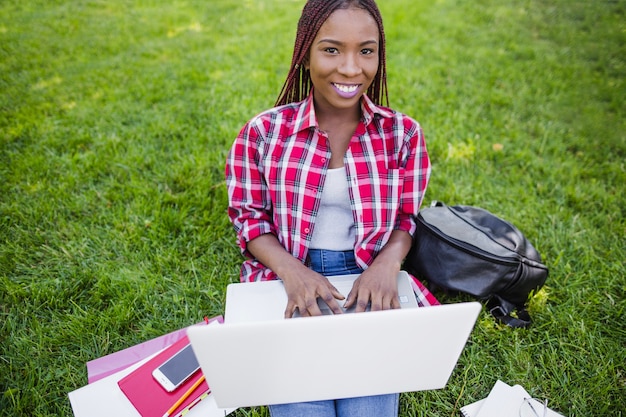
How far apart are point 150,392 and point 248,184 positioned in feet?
3.10

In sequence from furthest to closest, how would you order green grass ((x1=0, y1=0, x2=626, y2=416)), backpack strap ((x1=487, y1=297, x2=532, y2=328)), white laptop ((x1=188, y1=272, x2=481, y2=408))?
backpack strap ((x1=487, y1=297, x2=532, y2=328)) → green grass ((x1=0, y1=0, x2=626, y2=416)) → white laptop ((x1=188, y1=272, x2=481, y2=408))

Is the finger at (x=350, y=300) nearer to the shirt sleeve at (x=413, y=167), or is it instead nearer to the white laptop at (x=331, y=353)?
the white laptop at (x=331, y=353)

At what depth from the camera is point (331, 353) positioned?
4.01ft

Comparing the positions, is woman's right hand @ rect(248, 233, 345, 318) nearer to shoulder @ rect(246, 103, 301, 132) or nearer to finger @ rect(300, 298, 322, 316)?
finger @ rect(300, 298, 322, 316)

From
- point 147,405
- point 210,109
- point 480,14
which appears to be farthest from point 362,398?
point 480,14

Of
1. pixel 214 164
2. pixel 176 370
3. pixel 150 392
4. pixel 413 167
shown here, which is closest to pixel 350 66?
pixel 413 167

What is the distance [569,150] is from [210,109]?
119 inches

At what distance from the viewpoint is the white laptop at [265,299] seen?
1625mm

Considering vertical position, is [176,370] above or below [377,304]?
below

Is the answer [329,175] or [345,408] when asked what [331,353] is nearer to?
[345,408]

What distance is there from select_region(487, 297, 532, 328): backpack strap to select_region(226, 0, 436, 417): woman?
0.47m

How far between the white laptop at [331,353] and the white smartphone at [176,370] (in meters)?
0.47

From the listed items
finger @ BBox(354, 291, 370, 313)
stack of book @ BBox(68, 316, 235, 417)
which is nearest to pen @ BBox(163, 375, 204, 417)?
stack of book @ BBox(68, 316, 235, 417)

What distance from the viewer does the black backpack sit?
2107 millimetres
